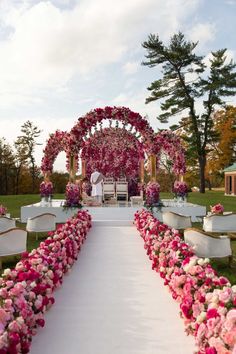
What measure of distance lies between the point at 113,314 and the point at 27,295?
118cm

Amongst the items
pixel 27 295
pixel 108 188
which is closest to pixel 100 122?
pixel 108 188

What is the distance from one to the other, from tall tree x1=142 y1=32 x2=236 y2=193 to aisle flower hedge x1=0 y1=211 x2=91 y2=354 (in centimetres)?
2646

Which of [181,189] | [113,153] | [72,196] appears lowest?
[72,196]

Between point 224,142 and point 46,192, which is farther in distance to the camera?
point 224,142

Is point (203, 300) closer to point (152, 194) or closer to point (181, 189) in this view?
point (152, 194)

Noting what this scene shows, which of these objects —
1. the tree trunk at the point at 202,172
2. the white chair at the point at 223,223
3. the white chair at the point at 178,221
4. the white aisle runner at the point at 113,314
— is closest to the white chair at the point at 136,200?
the white chair at the point at 178,221

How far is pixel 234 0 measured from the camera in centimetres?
1037

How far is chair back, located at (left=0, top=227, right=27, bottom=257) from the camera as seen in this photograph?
7520mm

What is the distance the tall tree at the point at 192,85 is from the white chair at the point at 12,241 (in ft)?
80.7

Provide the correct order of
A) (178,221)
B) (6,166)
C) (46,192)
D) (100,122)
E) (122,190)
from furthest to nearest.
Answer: (6,166), (122,190), (46,192), (100,122), (178,221)

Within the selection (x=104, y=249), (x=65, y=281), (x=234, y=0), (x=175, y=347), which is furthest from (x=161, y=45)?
(x=175, y=347)

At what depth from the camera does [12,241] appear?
7660mm

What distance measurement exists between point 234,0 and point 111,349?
9.54 metres

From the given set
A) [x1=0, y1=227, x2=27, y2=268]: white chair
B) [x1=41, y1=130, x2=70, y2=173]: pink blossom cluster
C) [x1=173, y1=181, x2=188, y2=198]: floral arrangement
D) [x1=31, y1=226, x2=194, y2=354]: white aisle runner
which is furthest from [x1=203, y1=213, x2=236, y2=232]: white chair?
[x1=41, y1=130, x2=70, y2=173]: pink blossom cluster
